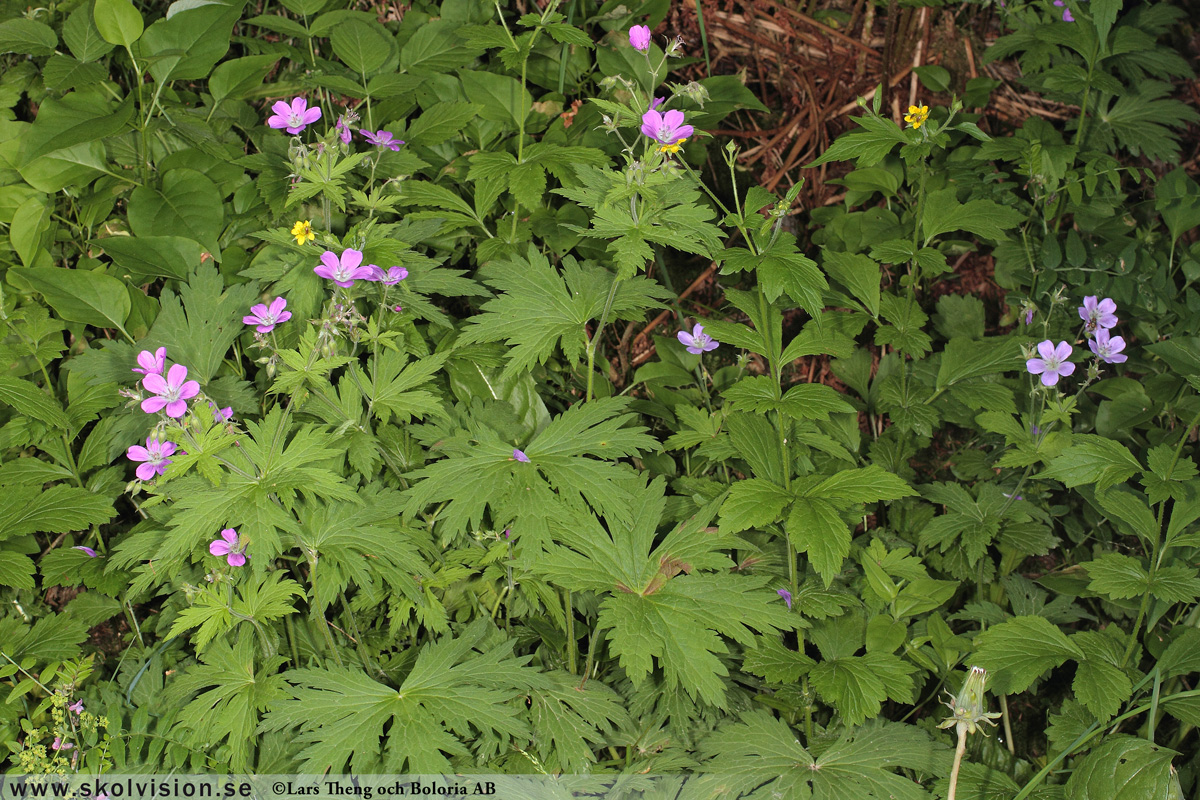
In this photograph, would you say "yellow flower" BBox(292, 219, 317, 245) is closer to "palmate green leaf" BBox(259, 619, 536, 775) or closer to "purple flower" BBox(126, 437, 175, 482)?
"purple flower" BBox(126, 437, 175, 482)

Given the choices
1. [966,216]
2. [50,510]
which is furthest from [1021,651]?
[50,510]

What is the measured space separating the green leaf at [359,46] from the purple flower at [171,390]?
58.8 inches

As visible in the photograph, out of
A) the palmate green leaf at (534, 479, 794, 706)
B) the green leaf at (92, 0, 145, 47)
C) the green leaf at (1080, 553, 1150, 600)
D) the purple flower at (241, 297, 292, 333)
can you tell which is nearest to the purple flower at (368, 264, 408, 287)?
the purple flower at (241, 297, 292, 333)

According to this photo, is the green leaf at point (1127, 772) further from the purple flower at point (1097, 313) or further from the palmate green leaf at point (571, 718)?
the purple flower at point (1097, 313)

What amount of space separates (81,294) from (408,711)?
66.7 inches

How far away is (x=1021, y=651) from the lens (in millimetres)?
1970

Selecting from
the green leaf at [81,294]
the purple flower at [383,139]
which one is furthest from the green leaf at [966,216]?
the green leaf at [81,294]

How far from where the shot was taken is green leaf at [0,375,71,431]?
2254 millimetres

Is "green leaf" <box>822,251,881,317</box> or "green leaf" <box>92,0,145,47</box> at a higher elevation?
"green leaf" <box>92,0,145,47</box>

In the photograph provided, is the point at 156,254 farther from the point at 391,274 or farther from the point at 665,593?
the point at 665,593

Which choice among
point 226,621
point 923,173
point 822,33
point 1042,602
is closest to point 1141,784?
point 1042,602

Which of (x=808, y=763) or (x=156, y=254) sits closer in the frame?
(x=808, y=763)

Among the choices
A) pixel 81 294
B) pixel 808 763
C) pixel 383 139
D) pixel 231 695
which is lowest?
pixel 231 695

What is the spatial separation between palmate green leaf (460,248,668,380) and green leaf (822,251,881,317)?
2.65 ft
